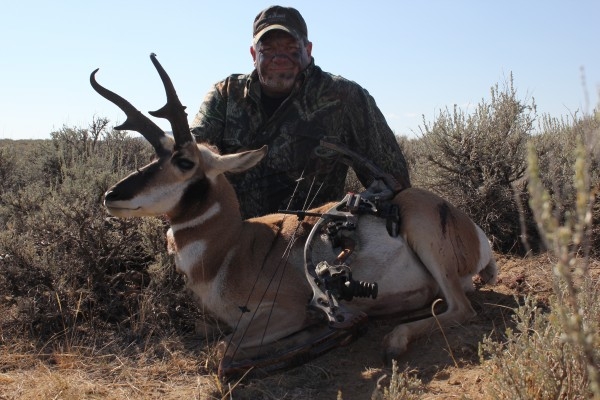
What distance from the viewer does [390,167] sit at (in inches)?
244

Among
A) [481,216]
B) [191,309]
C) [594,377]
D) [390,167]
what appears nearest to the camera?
[594,377]

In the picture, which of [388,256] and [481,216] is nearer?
[388,256]

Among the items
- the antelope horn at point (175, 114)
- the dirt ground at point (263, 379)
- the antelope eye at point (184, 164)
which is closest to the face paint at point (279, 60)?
the antelope horn at point (175, 114)

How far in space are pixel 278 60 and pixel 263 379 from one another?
3.55 meters

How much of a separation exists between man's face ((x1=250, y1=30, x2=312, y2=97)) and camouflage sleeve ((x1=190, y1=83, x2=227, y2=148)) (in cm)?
55

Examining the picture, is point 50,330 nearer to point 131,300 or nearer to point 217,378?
point 131,300

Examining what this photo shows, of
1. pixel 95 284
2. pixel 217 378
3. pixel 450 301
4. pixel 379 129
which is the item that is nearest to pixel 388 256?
pixel 450 301

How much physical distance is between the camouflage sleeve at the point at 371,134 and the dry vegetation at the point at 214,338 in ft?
4.29

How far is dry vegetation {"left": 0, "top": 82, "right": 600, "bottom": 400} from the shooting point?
298cm

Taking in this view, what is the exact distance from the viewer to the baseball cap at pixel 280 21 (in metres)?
6.39

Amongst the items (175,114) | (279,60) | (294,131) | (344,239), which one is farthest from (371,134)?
(175,114)

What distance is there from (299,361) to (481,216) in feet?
12.2

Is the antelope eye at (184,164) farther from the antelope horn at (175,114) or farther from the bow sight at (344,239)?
the bow sight at (344,239)

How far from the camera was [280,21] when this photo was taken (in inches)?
254
